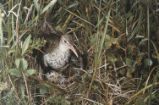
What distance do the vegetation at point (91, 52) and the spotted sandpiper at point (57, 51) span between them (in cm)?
9

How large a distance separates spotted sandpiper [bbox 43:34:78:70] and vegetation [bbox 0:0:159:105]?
0.09 meters

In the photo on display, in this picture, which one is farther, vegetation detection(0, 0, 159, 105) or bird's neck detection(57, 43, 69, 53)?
bird's neck detection(57, 43, 69, 53)

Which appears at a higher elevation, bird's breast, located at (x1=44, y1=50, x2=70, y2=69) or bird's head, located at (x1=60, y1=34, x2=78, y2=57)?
bird's head, located at (x1=60, y1=34, x2=78, y2=57)

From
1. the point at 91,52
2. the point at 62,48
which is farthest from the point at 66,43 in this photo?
the point at 91,52

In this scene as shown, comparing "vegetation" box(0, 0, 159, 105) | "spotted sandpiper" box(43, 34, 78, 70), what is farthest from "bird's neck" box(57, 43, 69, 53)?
"vegetation" box(0, 0, 159, 105)

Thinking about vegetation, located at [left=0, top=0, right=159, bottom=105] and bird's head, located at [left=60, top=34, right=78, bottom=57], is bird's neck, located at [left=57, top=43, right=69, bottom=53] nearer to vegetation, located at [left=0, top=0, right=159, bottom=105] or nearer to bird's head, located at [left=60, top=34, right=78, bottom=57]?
bird's head, located at [left=60, top=34, right=78, bottom=57]

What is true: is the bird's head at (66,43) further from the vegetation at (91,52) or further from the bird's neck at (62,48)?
the vegetation at (91,52)

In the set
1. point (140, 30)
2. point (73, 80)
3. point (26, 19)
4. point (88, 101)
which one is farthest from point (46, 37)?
point (140, 30)

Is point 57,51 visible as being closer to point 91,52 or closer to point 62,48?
point 62,48

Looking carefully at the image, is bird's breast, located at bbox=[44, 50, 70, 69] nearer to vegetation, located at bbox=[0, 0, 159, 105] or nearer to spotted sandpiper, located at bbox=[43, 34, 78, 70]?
spotted sandpiper, located at bbox=[43, 34, 78, 70]

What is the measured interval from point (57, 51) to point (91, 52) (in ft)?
0.86

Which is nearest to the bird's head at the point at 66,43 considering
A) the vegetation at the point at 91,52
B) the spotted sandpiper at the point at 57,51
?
the spotted sandpiper at the point at 57,51

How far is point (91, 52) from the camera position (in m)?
2.17

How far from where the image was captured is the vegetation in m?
1.87
